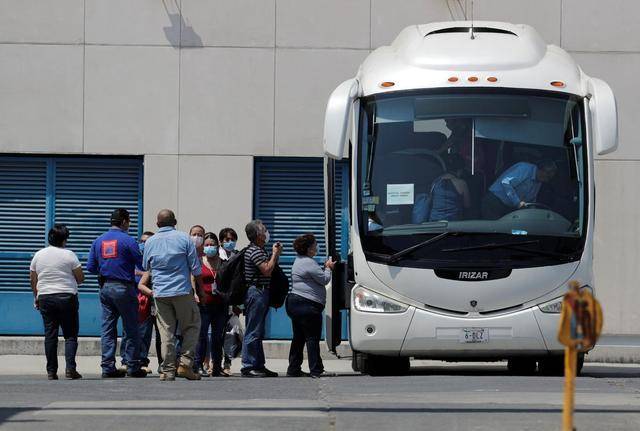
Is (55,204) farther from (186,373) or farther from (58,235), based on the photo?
(186,373)

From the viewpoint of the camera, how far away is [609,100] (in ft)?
46.3

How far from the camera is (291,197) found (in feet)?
70.3

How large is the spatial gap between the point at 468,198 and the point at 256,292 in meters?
2.81

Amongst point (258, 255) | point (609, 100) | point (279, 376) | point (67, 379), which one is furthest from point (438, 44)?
point (67, 379)

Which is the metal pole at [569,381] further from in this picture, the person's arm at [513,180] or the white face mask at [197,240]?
the white face mask at [197,240]

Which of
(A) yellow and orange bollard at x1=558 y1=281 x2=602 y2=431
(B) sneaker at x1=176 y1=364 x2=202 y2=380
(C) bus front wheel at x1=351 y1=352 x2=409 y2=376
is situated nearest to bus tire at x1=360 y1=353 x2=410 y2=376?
(C) bus front wheel at x1=351 y1=352 x2=409 y2=376

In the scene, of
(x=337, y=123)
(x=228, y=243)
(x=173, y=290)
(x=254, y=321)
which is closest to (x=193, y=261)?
(x=173, y=290)

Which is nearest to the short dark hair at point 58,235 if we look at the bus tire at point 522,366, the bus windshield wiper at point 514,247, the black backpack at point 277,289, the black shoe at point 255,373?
the black backpack at point 277,289

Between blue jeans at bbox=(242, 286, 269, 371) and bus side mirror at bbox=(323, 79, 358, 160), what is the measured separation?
2144 millimetres

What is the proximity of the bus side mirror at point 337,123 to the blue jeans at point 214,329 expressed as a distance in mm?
2582

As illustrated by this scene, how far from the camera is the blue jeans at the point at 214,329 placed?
51.8 ft

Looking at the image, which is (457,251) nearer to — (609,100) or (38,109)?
(609,100)

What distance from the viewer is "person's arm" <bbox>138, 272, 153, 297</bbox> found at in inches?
630

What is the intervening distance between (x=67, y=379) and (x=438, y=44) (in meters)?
5.05
